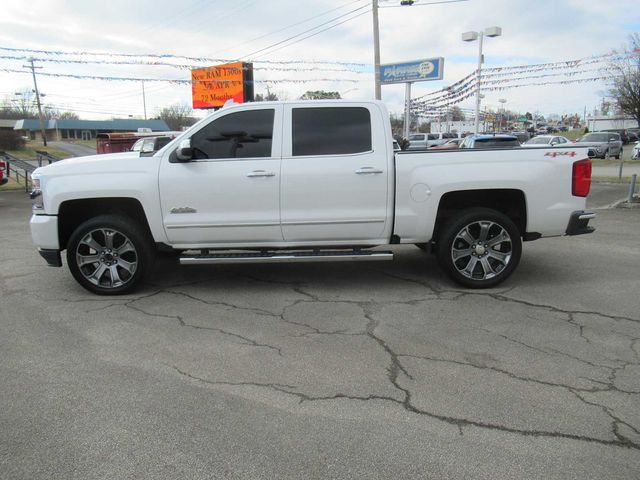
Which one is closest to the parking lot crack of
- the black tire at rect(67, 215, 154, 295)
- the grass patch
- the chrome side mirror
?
the black tire at rect(67, 215, 154, 295)

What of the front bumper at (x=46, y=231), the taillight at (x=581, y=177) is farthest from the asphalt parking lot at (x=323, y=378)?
the taillight at (x=581, y=177)

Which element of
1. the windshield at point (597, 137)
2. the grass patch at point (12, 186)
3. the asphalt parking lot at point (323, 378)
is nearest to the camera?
the asphalt parking lot at point (323, 378)

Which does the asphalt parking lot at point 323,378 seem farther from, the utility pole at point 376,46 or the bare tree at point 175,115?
the bare tree at point 175,115

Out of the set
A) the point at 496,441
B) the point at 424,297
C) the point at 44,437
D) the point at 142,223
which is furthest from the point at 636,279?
the point at 44,437

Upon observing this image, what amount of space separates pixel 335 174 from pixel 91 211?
108 inches

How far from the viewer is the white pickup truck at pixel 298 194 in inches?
210

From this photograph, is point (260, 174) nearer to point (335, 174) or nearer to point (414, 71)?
point (335, 174)

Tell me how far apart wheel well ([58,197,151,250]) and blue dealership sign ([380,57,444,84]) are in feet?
82.4

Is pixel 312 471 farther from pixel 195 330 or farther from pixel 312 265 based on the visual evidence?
pixel 312 265

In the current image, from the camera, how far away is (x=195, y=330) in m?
4.59

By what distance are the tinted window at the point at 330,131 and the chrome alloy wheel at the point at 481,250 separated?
1.41 metres

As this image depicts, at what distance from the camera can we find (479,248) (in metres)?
5.55

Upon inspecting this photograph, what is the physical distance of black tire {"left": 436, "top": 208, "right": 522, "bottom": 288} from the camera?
215 inches

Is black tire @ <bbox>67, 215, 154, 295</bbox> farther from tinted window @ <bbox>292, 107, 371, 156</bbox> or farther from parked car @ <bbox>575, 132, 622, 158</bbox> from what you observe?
parked car @ <bbox>575, 132, 622, 158</bbox>
